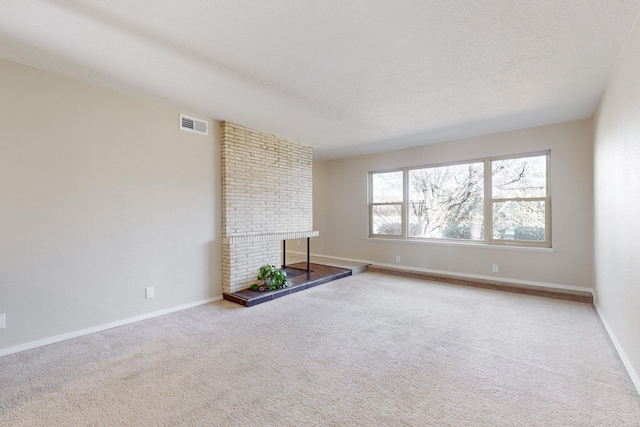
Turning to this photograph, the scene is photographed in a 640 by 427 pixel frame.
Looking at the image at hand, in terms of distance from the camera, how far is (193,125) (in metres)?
3.73

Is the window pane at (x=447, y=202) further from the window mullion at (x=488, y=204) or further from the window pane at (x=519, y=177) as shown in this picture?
the window pane at (x=519, y=177)

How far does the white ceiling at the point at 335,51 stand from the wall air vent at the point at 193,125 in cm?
21

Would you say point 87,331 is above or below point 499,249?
below

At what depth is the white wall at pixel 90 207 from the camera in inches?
97.7

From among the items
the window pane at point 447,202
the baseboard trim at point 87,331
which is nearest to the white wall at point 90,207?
the baseboard trim at point 87,331

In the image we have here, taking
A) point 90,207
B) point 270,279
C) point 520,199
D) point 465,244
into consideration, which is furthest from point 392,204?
point 90,207

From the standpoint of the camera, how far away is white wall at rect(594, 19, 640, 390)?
6.48ft

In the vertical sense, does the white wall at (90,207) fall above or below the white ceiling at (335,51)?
below

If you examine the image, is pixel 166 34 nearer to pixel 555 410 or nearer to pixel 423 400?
A: pixel 423 400

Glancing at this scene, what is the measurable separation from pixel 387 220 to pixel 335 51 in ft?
14.0

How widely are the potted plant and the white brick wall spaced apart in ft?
0.53

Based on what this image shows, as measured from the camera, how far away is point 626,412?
169 centimetres

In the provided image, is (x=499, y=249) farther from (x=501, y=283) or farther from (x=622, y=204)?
(x=622, y=204)

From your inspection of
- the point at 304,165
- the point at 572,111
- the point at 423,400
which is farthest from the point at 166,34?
the point at 572,111
